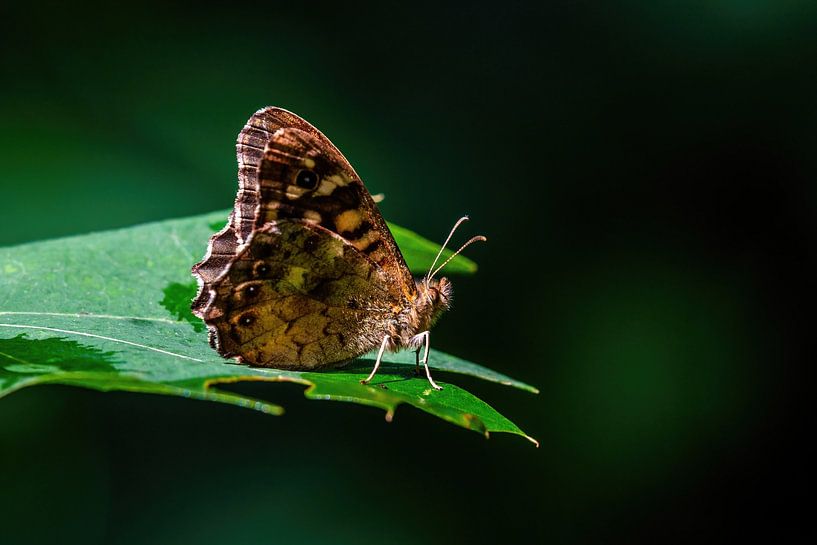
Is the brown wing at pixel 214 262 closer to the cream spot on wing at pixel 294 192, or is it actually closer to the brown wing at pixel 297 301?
the brown wing at pixel 297 301

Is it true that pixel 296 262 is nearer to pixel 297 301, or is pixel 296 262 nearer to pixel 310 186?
pixel 297 301

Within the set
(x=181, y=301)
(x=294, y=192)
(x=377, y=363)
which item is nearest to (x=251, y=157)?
(x=294, y=192)

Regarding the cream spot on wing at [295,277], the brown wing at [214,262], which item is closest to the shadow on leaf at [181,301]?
the brown wing at [214,262]

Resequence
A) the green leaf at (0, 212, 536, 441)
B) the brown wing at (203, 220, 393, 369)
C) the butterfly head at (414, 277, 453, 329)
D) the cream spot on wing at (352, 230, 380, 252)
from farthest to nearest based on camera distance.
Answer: the butterfly head at (414, 277, 453, 329)
the cream spot on wing at (352, 230, 380, 252)
the brown wing at (203, 220, 393, 369)
the green leaf at (0, 212, 536, 441)

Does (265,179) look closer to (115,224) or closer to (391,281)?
(391,281)

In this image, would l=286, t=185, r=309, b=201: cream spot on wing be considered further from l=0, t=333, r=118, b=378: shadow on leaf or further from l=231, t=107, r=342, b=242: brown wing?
l=0, t=333, r=118, b=378: shadow on leaf

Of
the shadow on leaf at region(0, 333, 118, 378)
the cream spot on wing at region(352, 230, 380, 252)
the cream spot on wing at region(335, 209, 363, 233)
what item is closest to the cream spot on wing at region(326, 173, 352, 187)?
the cream spot on wing at region(335, 209, 363, 233)
